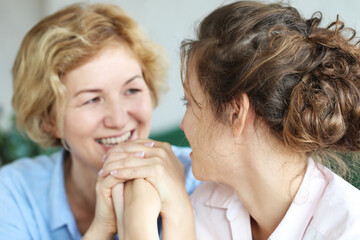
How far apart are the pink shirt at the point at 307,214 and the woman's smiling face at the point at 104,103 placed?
490mm

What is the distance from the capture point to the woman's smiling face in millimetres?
1707

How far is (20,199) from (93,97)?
21.4 inches

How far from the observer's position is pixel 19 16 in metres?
4.17

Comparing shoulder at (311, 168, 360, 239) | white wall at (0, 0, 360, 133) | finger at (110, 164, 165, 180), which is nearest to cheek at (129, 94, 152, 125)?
finger at (110, 164, 165, 180)

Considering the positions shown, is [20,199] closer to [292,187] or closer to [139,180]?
[139,180]

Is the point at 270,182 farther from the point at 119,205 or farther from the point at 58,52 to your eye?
the point at 58,52

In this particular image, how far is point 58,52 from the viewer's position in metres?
1.74

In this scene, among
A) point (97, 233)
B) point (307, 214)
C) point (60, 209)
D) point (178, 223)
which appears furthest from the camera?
point (60, 209)

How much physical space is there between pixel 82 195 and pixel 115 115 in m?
0.52

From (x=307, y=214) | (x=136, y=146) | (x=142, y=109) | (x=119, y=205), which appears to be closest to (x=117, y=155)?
(x=136, y=146)

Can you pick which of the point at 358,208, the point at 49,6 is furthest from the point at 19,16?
the point at 358,208

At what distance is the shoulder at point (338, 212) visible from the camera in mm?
1079

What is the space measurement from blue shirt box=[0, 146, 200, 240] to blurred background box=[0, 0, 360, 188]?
2.14 feet

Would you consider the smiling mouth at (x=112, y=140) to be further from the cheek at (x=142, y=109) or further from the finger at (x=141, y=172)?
the finger at (x=141, y=172)
